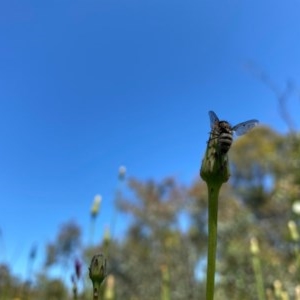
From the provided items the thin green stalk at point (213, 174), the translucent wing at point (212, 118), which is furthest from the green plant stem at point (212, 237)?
the translucent wing at point (212, 118)

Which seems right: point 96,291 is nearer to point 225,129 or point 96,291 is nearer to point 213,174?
point 213,174

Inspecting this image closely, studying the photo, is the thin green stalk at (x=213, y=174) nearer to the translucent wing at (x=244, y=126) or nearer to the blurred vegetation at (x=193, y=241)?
the translucent wing at (x=244, y=126)

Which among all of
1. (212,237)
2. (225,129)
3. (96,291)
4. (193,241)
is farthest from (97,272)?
(193,241)

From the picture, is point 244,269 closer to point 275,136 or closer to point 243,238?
point 243,238

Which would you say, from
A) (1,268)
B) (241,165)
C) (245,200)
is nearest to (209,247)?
(1,268)

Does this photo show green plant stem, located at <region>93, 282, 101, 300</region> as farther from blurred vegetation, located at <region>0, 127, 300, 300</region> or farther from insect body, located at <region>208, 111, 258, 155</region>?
blurred vegetation, located at <region>0, 127, 300, 300</region>
